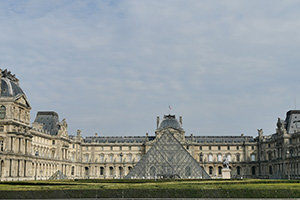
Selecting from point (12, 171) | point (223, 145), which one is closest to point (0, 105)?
point (12, 171)

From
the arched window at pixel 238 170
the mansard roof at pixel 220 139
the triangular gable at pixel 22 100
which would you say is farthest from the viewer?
the mansard roof at pixel 220 139

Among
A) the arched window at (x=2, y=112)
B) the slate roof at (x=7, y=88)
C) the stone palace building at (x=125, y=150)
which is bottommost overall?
the stone palace building at (x=125, y=150)

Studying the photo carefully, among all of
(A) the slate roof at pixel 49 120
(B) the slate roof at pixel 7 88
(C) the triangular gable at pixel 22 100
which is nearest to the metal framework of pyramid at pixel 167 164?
(C) the triangular gable at pixel 22 100

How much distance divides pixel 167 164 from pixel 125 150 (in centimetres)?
3772

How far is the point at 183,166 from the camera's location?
5781cm

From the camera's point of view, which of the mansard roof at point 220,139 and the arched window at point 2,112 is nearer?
the arched window at point 2,112

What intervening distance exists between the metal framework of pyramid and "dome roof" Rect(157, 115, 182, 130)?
100 feet

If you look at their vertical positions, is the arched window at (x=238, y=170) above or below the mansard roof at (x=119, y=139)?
below

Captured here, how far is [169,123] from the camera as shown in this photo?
93812 millimetres

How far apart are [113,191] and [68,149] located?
6050 centimetres

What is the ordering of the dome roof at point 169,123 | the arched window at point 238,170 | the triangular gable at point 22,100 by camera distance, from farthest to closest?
the arched window at point 238,170
the dome roof at point 169,123
the triangular gable at point 22,100

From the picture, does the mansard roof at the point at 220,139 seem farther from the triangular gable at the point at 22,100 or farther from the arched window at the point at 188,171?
the triangular gable at the point at 22,100

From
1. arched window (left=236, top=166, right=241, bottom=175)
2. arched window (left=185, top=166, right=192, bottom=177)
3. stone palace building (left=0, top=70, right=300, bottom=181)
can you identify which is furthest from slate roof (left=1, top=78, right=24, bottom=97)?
arched window (left=236, top=166, right=241, bottom=175)

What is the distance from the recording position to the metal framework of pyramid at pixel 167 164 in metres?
56.1
